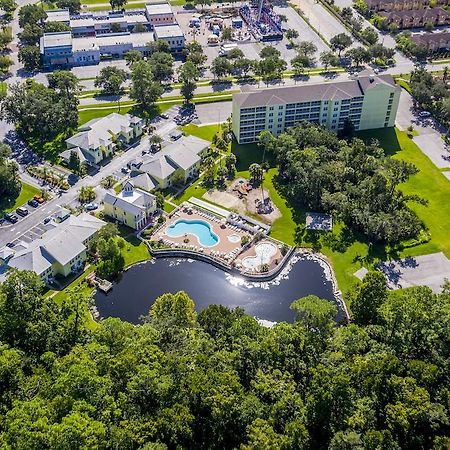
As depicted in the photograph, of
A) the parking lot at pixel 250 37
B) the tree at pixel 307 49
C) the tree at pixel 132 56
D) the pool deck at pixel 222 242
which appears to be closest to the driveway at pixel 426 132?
the tree at pixel 307 49

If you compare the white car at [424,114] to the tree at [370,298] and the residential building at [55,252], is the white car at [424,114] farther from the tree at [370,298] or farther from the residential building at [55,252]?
the residential building at [55,252]

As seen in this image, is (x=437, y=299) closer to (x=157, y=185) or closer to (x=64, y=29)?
(x=157, y=185)

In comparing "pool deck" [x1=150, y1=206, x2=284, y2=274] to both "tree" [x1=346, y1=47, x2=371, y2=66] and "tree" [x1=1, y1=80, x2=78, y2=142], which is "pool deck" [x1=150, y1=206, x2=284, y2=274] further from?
"tree" [x1=346, y1=47, x2=371, y2=66]

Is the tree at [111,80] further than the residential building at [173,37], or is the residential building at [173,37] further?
the residential building at [173,37]

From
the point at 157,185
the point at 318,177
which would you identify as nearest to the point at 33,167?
the point at 157,185

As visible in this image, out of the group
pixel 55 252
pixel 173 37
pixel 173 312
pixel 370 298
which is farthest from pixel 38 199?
pixel 173 37

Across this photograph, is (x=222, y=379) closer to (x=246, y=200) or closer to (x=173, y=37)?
(x=246, y=200)
